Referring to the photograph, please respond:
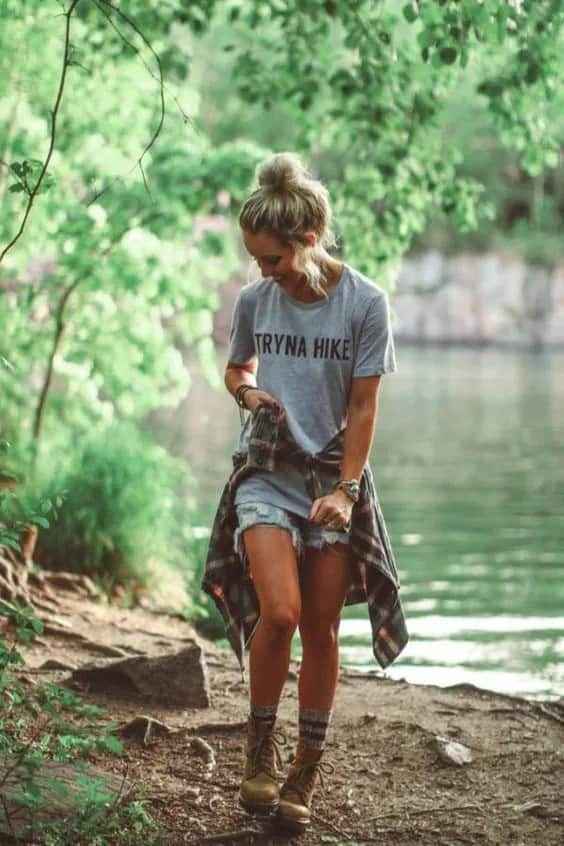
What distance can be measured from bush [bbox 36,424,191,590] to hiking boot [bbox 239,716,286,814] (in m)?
4.42

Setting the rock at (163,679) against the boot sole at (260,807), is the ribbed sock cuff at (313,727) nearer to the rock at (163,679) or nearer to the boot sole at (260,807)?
the boot sole at (260,807)

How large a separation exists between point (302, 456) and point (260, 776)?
3.05 feet

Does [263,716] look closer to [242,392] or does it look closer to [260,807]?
[260,807]

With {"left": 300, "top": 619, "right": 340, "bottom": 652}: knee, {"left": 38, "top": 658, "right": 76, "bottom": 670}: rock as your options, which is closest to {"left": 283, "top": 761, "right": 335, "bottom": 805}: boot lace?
{"left": 300, "top": 619, "right": 340, "bottom": 652}: knee

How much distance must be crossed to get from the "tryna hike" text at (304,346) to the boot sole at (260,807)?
1288 mm

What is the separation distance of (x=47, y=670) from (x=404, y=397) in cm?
2455

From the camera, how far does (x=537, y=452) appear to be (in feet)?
66.5

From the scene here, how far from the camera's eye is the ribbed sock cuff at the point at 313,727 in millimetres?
3975

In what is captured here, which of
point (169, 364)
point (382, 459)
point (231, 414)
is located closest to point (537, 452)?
point (382, 459)

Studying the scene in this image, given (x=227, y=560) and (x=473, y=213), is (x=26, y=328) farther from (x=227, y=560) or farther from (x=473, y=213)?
(x=227, y=560)

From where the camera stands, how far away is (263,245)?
150 inches

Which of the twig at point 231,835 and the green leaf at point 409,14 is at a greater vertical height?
the green leaf at point 409,14

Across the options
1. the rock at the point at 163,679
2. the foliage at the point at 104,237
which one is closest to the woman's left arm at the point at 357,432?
the rock at the point at 163,679

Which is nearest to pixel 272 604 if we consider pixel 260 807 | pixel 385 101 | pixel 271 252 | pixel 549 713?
pixel 260 807
